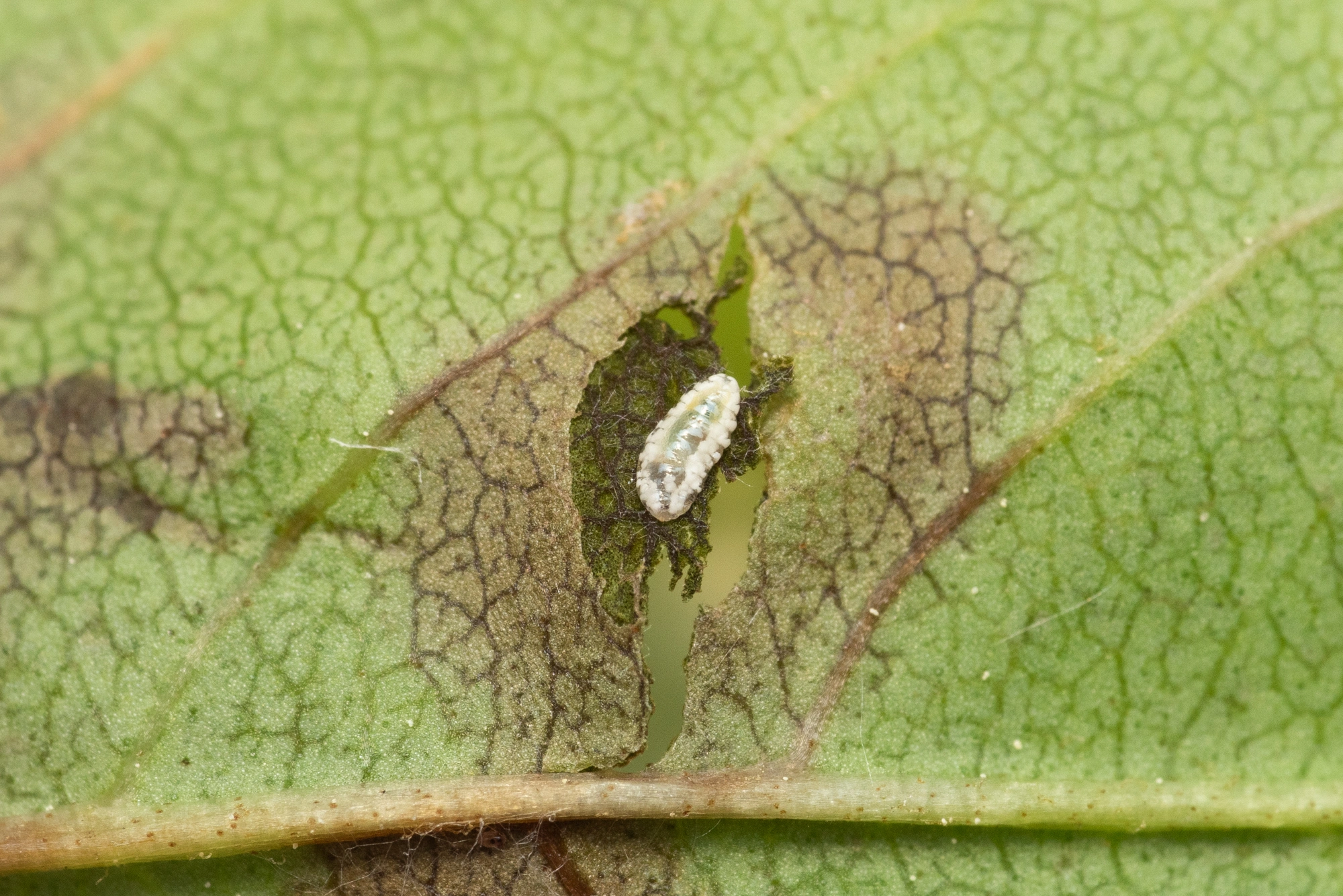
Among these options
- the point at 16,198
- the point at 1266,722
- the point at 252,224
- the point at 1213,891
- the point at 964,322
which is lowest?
the point at 1213,891

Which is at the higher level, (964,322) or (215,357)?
(215,357)

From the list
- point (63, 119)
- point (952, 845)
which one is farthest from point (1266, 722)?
point (63, 119)

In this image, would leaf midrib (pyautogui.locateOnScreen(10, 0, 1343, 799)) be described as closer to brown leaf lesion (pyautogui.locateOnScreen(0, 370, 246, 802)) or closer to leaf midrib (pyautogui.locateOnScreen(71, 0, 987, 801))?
leaf midrib (pyautogui.locateOnScreen(71, 0, 987, 801))

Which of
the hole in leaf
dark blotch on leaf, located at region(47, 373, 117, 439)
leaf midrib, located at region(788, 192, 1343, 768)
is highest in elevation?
dark blotch on leaf, located at region(47, 373, 117, 439)

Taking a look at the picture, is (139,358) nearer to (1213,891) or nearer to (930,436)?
(930,436)

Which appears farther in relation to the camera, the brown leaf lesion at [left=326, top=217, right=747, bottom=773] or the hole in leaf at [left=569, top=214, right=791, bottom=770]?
the hole in leaf at [left=569, top=214, right=791, bottom=770]

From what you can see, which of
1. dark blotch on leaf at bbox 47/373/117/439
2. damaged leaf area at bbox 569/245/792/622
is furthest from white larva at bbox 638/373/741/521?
dark blotch on leaf at bbox 47/373/117/439

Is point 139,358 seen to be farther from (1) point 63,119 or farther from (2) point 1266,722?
(2) point 1266,722
